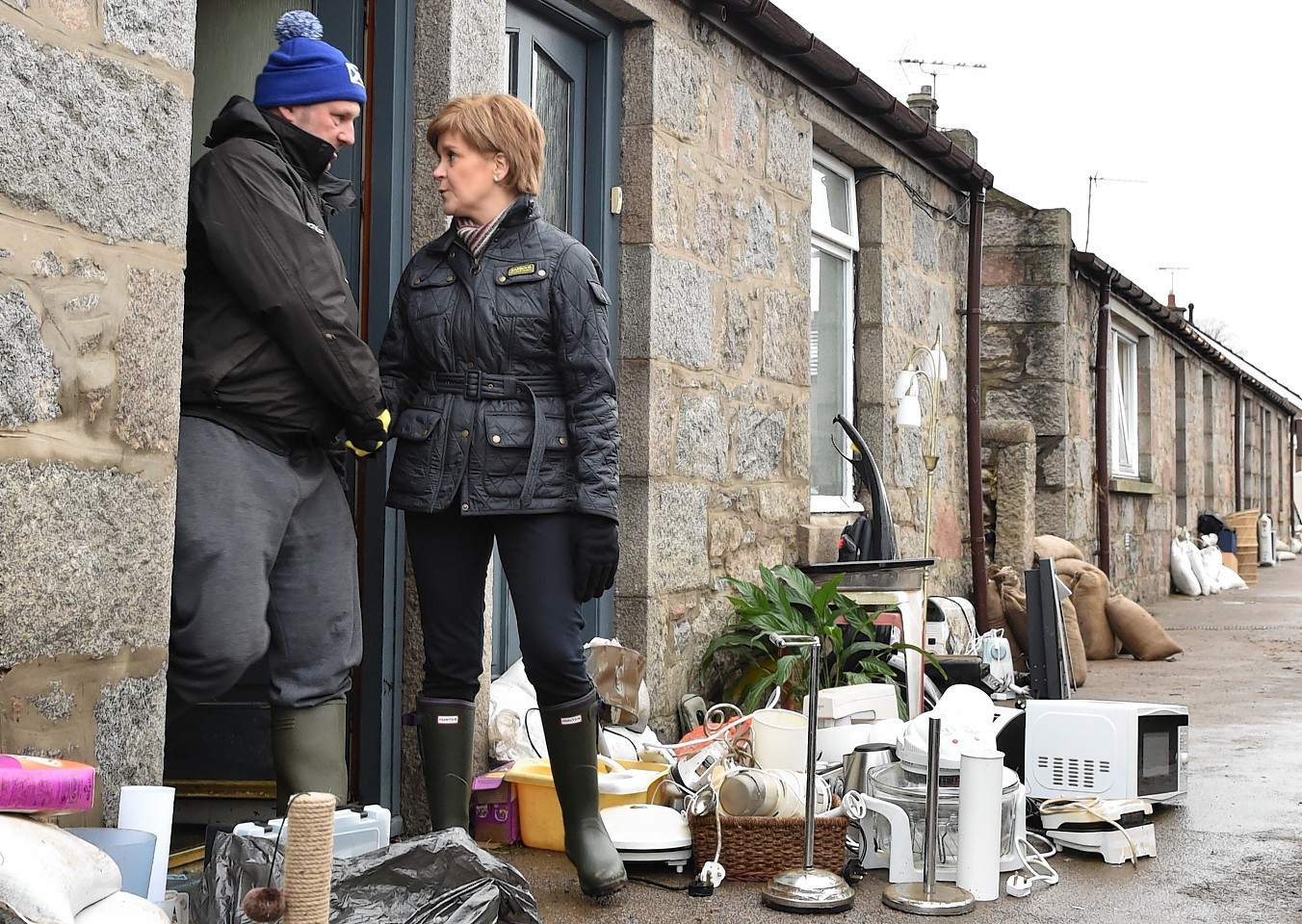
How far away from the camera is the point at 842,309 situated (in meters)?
7.85

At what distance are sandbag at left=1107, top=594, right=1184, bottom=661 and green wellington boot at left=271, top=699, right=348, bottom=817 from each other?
746 cm

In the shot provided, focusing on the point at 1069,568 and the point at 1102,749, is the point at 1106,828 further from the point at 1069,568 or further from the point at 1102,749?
the point at 1069,568

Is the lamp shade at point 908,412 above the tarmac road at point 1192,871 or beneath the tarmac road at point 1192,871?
above

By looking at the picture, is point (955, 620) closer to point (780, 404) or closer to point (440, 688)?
point (780, 404)

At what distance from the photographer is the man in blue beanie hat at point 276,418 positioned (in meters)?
2.98

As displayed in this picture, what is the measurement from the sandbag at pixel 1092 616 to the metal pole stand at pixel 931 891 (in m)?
6.37

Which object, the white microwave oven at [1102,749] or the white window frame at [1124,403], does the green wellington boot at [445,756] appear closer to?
the white microwave oven at [1102,749]

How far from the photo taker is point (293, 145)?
3258mm

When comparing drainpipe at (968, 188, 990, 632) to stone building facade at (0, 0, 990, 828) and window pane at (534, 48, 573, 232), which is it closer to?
stone building facade at (0, 0, 990, 828)

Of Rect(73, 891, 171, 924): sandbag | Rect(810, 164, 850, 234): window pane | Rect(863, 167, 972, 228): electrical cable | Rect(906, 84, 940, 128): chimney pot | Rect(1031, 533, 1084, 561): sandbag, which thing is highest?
Rect(906, 84, 940, 128): chimney pot

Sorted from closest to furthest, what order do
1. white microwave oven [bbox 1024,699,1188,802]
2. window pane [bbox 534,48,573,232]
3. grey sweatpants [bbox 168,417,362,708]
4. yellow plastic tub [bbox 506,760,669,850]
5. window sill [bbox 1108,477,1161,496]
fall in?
grey sweatpants [bbox 168,417,362,708] → yellow plastic tub [bbox 506,760,669,850] → white microwave oven [bbox 1024,699,1188,802] → window pane [bbox 534,48,573,232] → window sill [bbox 1108,477,1161,496]

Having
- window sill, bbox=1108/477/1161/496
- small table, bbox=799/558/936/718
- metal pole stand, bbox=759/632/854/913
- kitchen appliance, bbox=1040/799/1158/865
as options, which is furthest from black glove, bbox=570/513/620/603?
window sill, bbox=1108/477/1161/496

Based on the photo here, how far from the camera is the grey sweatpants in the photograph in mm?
2953

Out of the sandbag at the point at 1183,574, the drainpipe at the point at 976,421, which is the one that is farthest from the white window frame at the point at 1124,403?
the drainpipe at the point at 976,421
